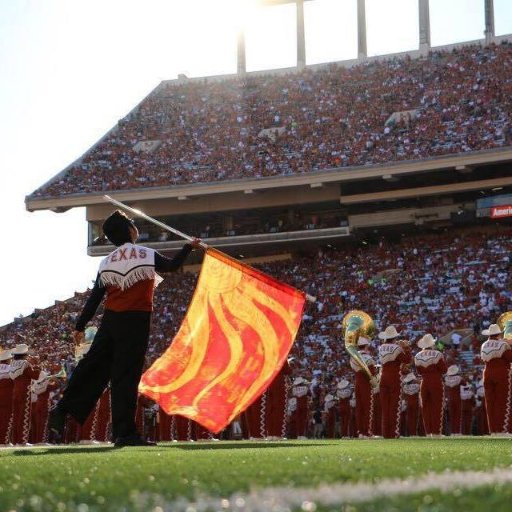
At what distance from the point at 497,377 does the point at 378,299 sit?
15780 millimetres

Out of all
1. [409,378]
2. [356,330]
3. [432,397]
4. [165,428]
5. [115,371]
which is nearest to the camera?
[115,371]

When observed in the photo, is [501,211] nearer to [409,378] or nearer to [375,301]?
[375,301]

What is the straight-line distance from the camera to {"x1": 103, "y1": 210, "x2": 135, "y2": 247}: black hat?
843 centimetres

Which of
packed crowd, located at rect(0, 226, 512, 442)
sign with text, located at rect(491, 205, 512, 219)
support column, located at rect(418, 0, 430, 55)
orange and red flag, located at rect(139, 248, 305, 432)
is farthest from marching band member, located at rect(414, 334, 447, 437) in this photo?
support column, located at rect(418, 0, 430, 55)

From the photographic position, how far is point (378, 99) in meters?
34.3

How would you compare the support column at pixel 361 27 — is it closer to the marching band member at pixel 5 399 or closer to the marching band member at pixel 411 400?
the marching band member at pixel 411 400

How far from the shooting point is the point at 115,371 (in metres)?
8.12

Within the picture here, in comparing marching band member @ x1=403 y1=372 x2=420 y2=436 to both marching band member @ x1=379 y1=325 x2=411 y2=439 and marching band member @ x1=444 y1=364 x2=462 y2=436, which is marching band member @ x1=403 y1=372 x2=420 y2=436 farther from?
marching band member @ x1=379 y1=325 x2=411 y2=439

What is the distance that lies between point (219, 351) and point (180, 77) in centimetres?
3130

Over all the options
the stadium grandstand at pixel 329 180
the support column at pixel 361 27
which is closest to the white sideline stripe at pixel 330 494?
the stadium grandstand at pixel 329 180

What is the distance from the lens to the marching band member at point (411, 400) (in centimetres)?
1531

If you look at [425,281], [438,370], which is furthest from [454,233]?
[438,370]

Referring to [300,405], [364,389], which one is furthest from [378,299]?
[364,389]

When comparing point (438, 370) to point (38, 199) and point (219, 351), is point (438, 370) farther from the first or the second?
point (38, 199)
